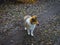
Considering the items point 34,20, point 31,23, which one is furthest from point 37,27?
point 34,20

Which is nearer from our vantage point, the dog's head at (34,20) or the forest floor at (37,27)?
the dog's head at (34,20)

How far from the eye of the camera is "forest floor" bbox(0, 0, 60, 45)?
12.4 feet

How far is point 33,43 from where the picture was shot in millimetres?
3674

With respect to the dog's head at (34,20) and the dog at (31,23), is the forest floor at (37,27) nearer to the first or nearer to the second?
the dog at (31,23)

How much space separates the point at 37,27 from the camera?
432 centimetres

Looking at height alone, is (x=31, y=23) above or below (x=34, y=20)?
below

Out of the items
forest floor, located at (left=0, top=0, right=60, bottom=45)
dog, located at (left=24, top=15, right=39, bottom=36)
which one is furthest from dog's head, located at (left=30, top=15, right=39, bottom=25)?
forest floor, located at (left=0, top=0, right=60, bottom=45)

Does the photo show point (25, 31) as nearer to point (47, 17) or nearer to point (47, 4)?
point (47, 17)

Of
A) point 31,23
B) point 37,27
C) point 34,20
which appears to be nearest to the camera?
point 34,20

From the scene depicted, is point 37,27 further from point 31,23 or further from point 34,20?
point 34,20

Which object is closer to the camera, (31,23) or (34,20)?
(34,20)

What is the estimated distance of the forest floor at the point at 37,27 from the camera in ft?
12.4

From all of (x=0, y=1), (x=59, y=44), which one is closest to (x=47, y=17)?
(x=59, y=44)

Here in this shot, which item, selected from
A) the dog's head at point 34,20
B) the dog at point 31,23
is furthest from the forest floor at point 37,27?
the dog's head at point 34,20
